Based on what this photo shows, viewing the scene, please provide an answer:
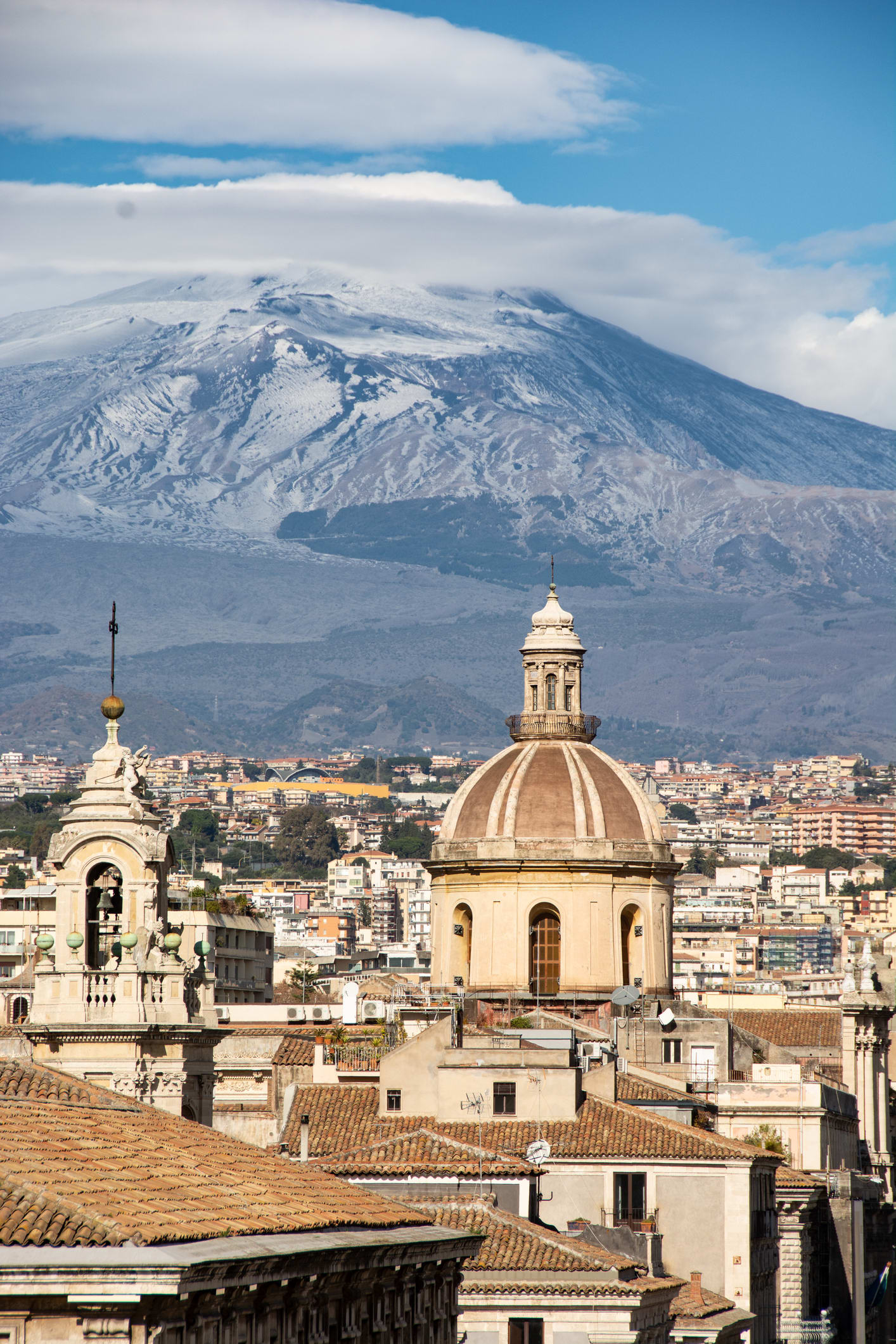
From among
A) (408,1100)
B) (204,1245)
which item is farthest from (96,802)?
(204,1245)

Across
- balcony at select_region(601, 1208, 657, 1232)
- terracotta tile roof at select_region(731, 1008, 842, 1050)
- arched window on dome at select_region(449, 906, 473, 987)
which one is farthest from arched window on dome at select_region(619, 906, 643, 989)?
balcony at select_region(601, 1208, 657, 1232)

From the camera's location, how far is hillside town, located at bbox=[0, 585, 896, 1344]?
22.8 meters

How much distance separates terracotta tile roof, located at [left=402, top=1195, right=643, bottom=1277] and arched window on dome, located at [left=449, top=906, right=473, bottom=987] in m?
42.4

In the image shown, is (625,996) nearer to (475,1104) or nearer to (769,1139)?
(769,1139)

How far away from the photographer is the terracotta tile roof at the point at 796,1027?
91.9m

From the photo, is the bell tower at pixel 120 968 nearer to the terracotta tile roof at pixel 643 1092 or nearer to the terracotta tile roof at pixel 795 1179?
the terracotta tile roof at pixel 643 1092

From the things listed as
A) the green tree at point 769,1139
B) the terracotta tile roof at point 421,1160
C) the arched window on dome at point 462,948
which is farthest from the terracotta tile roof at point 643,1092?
the arched window on dome at point 462,948

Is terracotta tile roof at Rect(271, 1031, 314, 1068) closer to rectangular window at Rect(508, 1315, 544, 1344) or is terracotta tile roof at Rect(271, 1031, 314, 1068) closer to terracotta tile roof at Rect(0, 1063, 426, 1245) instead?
rectangular window at Rect(508, 1315, 544, 1344)

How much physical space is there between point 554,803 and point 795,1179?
20951 millimetres

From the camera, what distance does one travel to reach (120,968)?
1444 inches

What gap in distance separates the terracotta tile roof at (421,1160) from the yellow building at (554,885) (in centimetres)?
3598

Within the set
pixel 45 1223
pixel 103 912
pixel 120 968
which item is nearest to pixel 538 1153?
pixel 103 912

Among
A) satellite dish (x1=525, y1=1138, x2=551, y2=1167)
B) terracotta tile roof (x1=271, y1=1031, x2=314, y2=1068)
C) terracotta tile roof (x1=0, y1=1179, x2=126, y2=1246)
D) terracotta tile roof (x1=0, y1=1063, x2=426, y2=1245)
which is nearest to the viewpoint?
terracotta tile roof (x1=0, y1=1179, x2=126, y2=1246)

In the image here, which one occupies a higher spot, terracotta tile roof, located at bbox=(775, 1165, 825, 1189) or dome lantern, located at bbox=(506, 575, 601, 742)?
dome lantern, located at bbox=(506, 575, 601, 742)
